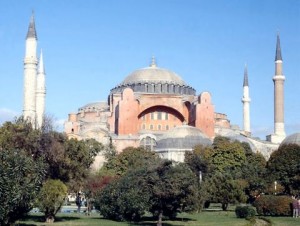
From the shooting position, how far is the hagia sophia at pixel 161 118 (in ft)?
191

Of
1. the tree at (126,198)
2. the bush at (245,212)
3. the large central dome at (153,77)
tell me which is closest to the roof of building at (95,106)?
the large central dome at (153,77)

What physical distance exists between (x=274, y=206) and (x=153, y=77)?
45477mm

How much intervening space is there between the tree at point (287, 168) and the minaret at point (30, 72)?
2157cm

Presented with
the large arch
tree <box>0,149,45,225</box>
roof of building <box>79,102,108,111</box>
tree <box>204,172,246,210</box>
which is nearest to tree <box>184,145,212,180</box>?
tree <box>204,172,246,210</box>

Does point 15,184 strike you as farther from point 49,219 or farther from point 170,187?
point 49,219

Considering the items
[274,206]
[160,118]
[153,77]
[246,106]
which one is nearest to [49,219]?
[274,206]

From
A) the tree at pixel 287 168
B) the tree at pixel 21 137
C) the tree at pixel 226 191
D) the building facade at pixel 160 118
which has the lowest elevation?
the tree at pixel 226 191

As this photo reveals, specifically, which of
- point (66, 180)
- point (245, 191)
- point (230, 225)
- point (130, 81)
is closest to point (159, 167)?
point (230, 225)

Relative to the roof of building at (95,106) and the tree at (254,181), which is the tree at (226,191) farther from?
the roof of building at (95,106)

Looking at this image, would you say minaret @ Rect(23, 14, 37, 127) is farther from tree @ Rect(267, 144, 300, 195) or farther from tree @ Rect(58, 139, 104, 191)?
tree @ Rect(58, 139, 104, 191)

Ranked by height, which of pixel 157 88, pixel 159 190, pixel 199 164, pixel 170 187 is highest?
pixel 157 88

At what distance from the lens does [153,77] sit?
7069 centimetres

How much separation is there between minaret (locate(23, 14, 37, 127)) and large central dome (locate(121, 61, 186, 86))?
884 inches

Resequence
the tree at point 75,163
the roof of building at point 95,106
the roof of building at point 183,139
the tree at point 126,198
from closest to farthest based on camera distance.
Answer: the tree at point 126,198, the tree at point 75,163, the roof of building at point 183,139, the roof of building at point 95,106
